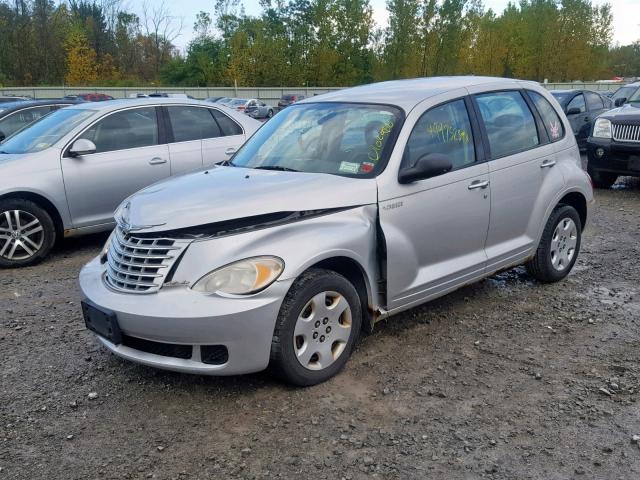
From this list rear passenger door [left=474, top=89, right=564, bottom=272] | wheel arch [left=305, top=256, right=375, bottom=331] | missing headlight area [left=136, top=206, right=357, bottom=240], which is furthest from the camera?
rear passenger door [left=474, top=89, right=564, bottom=272]

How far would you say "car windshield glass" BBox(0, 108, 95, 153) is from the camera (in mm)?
6770

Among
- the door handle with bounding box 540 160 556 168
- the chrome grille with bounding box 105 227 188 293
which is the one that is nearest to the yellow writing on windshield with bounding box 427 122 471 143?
the door handle with bounding box 540 160 556 168

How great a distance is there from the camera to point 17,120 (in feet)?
34.8

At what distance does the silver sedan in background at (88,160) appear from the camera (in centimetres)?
646

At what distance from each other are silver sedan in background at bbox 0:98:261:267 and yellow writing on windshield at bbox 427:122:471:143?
8.94 ft

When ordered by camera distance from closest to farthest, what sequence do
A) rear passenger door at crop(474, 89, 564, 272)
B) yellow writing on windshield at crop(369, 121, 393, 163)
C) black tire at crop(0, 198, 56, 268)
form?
yellow writing on windshield at crop(369, 121, 393, 163), rear passenger door at crop(474, 89, 564, 272), black tire at crop(0, 198, 56, 268)

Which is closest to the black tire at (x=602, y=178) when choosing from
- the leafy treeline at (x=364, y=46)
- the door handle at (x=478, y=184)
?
the door handle at (x=478, y=184)

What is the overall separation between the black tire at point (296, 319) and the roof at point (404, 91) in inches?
55.2

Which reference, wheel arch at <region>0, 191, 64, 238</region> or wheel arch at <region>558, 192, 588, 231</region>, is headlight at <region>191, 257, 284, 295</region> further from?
wheel arch at <region>0, 191, 64, 238</region>

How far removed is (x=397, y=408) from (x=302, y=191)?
4.56 ft

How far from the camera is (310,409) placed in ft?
11.6

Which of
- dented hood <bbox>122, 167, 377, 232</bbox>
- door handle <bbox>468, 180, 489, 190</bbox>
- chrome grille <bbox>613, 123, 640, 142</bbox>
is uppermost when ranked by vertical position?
dented hood <bbox>122, 167, 377, 232</bbox>

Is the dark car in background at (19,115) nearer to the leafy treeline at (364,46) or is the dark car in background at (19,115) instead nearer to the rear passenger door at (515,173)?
the rear passenger door at (515,173)

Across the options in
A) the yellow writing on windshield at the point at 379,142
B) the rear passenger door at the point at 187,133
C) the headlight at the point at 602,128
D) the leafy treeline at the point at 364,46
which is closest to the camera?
the yellow writing on windshield at the point at 379,142
